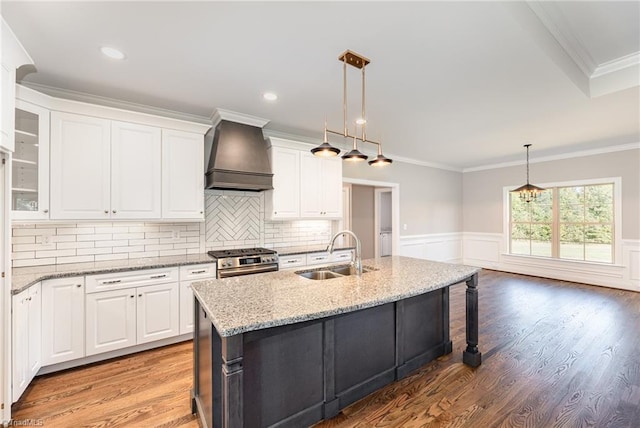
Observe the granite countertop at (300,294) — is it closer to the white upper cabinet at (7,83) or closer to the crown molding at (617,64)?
the white upper cabinet at (7,83)

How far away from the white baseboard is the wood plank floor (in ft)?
7.69

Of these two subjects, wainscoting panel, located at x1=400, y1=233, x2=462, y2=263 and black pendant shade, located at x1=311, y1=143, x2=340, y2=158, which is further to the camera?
wainscoting panel, located at x1=400, y1=233, x2=462, y2=263

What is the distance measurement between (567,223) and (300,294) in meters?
6.48

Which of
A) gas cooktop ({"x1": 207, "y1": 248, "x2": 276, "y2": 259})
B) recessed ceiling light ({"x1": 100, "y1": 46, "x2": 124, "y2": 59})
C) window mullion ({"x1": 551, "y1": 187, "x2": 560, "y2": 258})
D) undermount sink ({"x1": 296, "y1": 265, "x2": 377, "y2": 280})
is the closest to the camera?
recessed ceiling light ({"x1": 100, "y1": 46, "x2": 124, "y2": 59})

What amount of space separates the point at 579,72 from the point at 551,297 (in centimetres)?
353

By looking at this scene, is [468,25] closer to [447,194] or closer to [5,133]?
[5,133]

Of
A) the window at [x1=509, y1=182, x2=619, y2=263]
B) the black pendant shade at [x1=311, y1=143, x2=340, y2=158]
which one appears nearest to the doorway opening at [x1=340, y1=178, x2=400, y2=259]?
the window at [x1=509, y1=182, x2=619, y2=263]

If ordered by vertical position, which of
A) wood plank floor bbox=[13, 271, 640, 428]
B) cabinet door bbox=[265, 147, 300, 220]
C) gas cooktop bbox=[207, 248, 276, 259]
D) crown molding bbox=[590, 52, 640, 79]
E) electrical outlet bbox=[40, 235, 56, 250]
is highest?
crown molding bbox=[590, 52, 640, 79]

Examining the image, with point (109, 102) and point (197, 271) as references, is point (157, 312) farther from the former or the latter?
point (109, 102)

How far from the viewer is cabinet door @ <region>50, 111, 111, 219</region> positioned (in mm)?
2668

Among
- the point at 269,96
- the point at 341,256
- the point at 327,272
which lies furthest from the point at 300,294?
the point at 341,256

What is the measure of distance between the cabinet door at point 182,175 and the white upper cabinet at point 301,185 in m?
0.93

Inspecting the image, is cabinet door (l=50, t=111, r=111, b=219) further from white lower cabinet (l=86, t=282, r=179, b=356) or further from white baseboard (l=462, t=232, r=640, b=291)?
white baseboard (l=462, t=232, r=640, b=291)

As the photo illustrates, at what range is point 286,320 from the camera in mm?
1438
